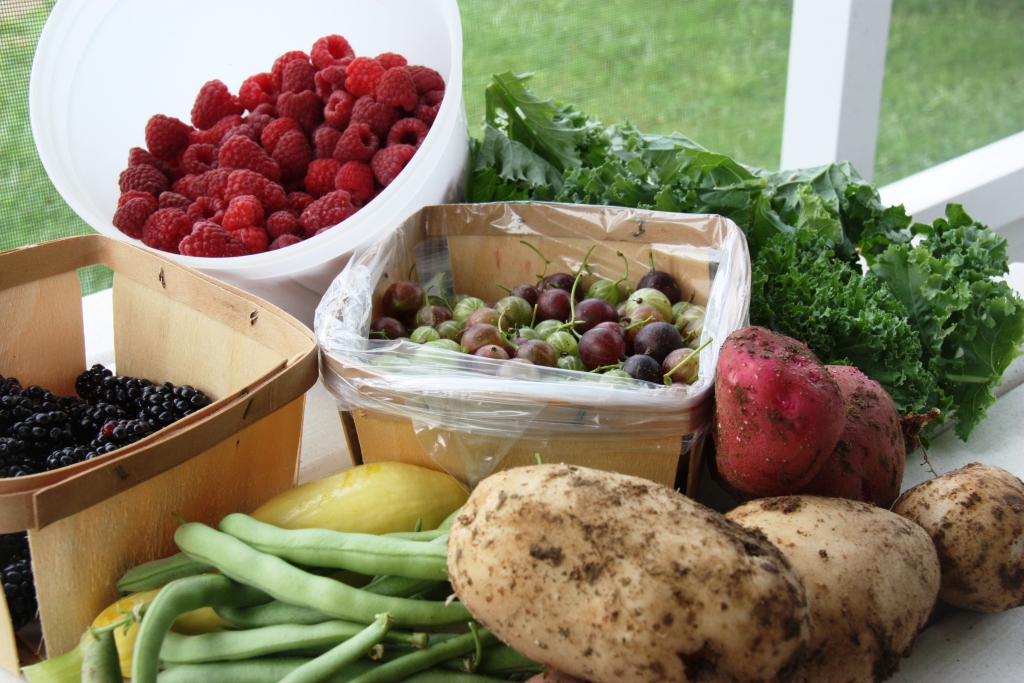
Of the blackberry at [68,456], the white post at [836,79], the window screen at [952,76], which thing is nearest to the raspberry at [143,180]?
A: the blackberry at [68,456]

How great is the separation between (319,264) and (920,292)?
784 mm

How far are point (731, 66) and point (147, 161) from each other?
240cm

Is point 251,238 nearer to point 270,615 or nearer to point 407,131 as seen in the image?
point 407,131

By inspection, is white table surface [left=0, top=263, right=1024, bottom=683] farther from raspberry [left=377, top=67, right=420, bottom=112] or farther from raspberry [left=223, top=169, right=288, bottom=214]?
raspberry [left=377, top=67, right=420, bottom=112]

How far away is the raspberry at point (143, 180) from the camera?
1.28 metres

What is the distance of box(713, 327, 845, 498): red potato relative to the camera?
774mm

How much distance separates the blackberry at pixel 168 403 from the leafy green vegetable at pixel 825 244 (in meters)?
0.57

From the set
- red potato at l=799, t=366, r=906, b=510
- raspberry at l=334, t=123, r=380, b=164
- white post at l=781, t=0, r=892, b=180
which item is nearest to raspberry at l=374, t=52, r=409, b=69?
raspberry at l=334, t=123, r=380, b=164

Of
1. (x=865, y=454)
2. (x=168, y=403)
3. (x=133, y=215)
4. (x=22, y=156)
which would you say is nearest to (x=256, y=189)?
(x=133, y=215)

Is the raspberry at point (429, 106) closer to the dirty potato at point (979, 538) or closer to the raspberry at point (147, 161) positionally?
the raspberry at point (147, 161)

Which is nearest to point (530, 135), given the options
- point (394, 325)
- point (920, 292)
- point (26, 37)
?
point (394, 325)

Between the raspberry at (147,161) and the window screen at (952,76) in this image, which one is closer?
the raspberry at (147,161)

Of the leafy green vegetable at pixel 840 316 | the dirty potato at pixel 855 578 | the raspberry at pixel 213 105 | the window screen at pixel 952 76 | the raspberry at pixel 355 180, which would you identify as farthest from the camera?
the window screen at pixel 952 76

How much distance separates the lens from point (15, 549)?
85 centimetres
